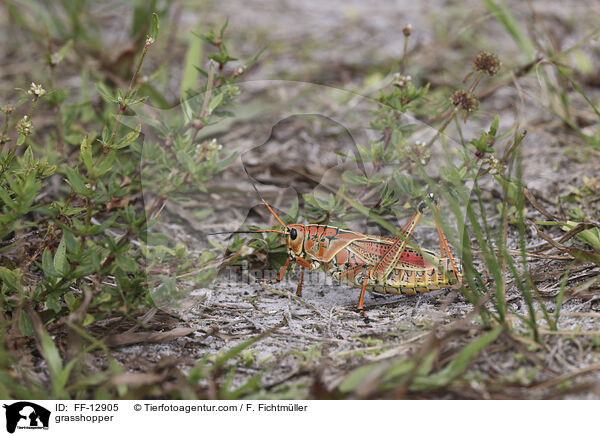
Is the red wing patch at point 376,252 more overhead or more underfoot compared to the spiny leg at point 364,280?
more overhead

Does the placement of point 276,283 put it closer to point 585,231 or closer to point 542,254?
point 542,254

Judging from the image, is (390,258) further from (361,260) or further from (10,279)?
(10,279)

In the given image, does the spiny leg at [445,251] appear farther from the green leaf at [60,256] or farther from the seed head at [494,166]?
the green leaf at [60,256]

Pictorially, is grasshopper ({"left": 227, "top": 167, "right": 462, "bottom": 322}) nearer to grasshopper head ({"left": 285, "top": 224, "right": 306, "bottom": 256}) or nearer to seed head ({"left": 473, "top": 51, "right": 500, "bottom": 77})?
grasshopper head ({"left": 285, "top": 224, "right": 306, "bottom": 256})

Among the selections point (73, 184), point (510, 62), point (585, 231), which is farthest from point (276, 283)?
point (510, 62)

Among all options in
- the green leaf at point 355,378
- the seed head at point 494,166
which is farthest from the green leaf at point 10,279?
the seed head at point 494,166

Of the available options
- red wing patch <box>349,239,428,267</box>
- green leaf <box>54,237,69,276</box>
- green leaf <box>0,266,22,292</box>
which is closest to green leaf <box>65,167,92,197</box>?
green leaf <box>54,237,69,276</box>

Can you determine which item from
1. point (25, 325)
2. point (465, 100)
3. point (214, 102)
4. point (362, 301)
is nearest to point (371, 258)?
point (362, 301)
